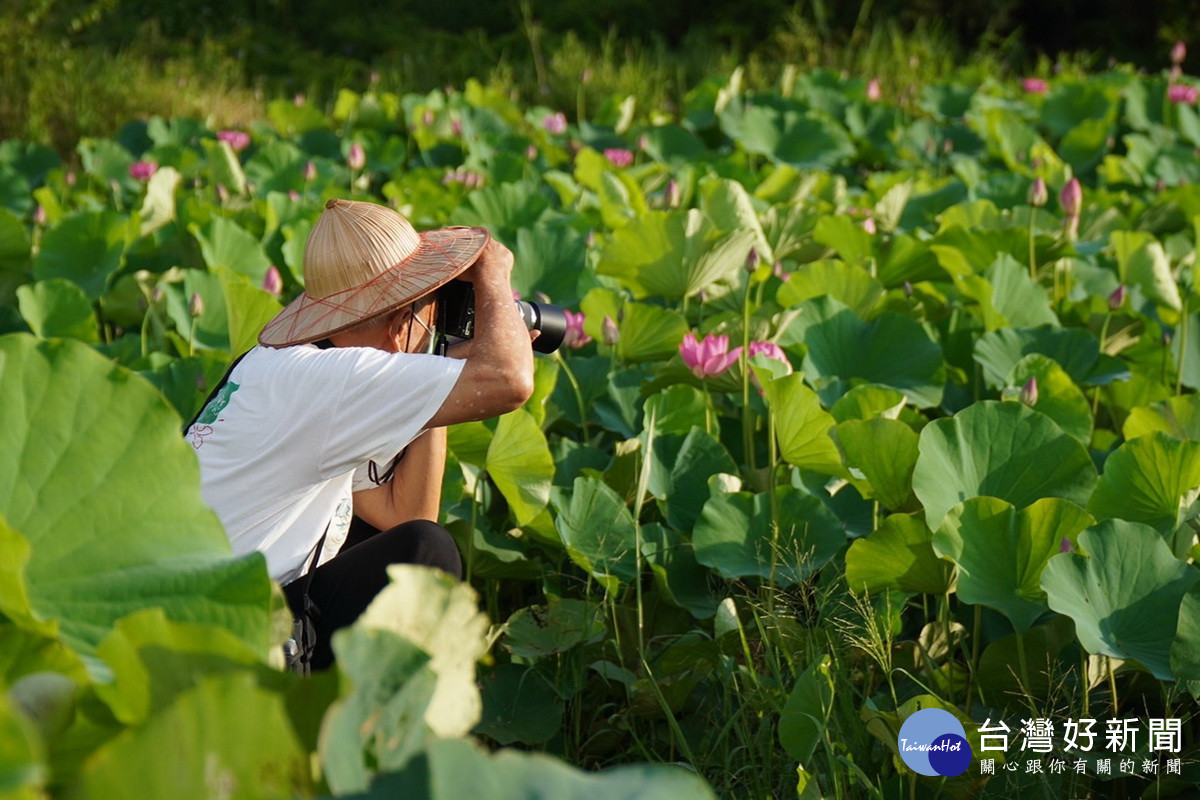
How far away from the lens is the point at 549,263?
2.85 meters

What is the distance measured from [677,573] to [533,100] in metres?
4.21

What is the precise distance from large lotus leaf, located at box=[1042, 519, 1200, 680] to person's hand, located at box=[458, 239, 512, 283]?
0.79 m

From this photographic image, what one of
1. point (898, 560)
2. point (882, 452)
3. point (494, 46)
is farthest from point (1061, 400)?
point (494, 46)

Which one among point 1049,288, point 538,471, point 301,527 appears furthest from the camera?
point 1049,288

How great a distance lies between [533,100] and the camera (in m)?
5.90

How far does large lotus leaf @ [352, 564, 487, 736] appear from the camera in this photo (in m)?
0.74

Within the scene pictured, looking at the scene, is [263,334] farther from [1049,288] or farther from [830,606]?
[1049,288]

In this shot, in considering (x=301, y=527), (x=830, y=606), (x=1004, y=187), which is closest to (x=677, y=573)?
(x=830, y=606)

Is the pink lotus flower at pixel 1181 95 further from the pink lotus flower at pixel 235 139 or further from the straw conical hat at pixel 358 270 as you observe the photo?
the straw conical hat at pixel 358 270

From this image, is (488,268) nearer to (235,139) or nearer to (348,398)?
(348,398)

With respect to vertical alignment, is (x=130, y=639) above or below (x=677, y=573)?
above

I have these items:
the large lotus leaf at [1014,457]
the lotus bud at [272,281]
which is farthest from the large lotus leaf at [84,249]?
the large lotus leaf at [1014,457]

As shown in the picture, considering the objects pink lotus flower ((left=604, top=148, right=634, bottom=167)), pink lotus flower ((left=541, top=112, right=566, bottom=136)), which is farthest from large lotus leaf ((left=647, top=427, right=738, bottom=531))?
pink lotus flower ((left=541, top=112, right=566, bottom=136))

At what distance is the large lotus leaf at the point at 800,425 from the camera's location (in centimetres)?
193
